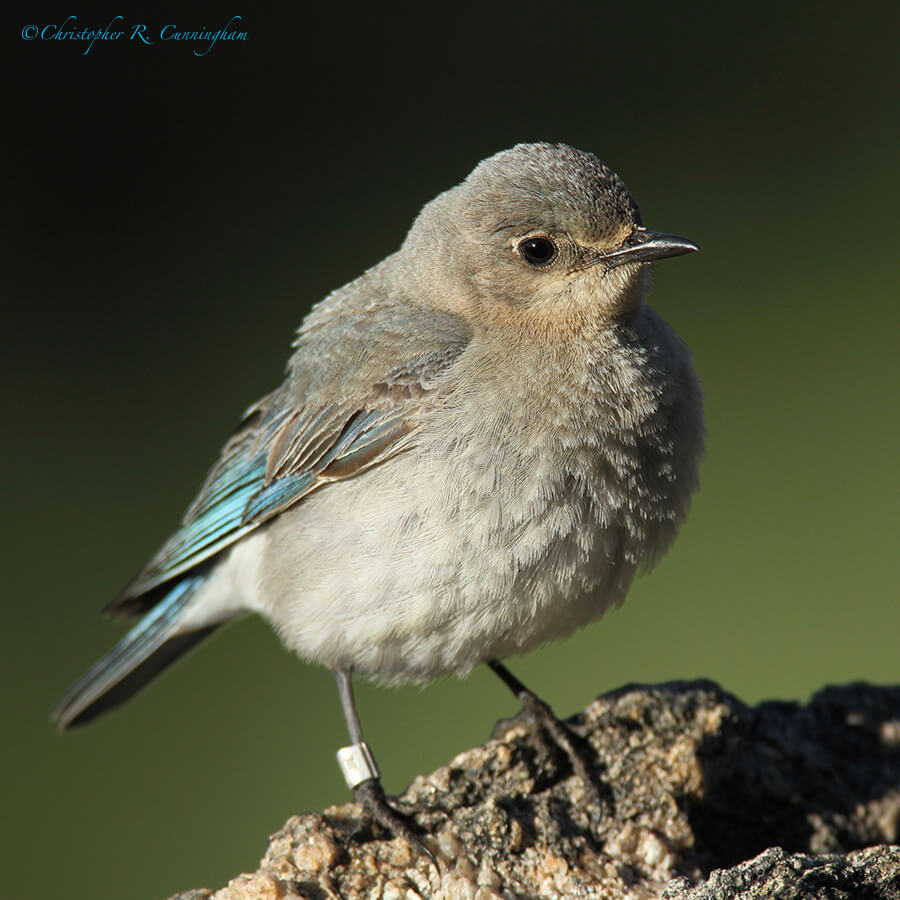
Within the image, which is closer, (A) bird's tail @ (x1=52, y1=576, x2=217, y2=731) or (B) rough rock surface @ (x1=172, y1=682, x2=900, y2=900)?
(B) rough rock surface @ (x1=172, y1=682, x2=900, y2=900)

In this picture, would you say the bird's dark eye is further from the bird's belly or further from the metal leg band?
the metal leg band

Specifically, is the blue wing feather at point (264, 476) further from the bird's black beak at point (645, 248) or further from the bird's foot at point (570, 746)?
the bird's foot at point (570, 746)

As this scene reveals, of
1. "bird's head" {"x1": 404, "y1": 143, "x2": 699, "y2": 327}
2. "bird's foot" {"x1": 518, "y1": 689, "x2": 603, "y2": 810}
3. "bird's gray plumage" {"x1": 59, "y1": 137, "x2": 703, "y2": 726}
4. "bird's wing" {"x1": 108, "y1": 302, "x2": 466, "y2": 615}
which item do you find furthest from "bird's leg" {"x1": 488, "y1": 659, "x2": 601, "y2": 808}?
"bird's head" {"x1": 404, "y1": 143, "x2": 699, "y2": 327}

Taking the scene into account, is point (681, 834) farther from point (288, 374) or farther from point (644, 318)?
point (288, 374)

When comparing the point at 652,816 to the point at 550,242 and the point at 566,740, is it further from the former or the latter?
the point at 550,242

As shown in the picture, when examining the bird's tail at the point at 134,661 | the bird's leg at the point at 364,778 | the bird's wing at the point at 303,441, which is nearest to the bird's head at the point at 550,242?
the bird's wing at the point at 303,441
